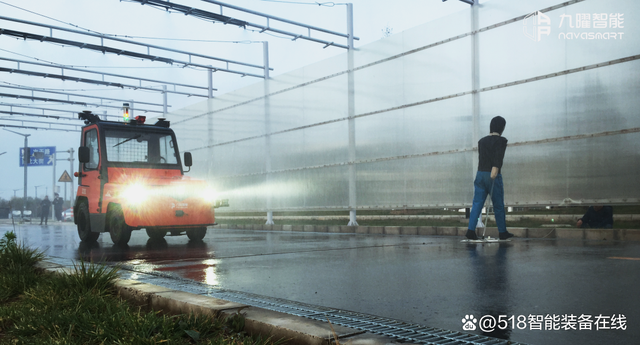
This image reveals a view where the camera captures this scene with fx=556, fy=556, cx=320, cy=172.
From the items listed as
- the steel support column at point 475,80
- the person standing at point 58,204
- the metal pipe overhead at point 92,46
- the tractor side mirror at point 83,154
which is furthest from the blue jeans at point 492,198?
the person standing at point 58,204

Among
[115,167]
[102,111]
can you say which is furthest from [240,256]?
[102,111]

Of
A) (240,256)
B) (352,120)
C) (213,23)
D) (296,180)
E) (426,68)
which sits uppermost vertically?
(213,23)

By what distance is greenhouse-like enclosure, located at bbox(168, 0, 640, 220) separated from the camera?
10.1 m

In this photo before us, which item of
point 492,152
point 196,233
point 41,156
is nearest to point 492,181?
point 492,152

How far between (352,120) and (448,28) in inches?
154

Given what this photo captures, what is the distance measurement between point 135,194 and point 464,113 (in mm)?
7252

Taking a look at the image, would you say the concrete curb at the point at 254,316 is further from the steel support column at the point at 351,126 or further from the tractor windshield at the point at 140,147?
the steel support column at the point at 351,126

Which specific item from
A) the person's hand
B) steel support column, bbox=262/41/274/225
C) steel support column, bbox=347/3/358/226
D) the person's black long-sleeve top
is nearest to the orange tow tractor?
steel support column, bbox=347/3/358/226

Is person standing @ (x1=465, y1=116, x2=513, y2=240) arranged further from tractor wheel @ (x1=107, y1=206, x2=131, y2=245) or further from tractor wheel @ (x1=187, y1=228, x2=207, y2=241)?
tractor wheel @ (x1=107, y1=206, x2=131, y2=245)

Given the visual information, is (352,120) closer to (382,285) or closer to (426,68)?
(426,68)

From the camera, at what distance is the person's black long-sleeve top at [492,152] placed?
932 cm

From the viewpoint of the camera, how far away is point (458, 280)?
5.07 meters

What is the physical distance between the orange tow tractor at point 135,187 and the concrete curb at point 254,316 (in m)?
5.94

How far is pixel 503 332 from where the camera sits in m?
3.20
